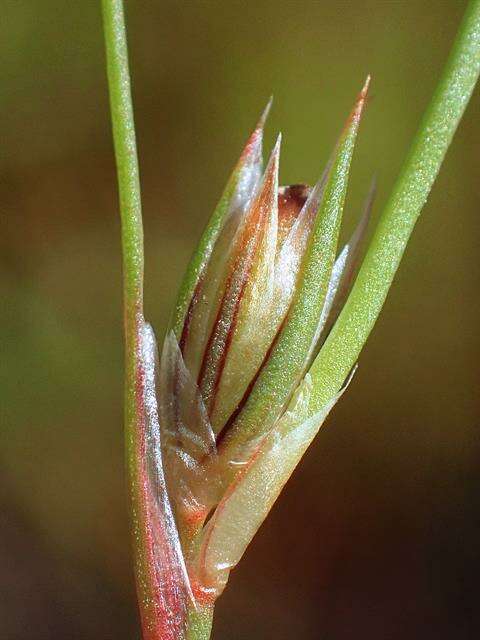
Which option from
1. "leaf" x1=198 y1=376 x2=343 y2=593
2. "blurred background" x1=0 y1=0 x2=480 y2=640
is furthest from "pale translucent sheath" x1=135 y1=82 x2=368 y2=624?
"blurred background" x1=0 y1=0 x2=480 y2=640

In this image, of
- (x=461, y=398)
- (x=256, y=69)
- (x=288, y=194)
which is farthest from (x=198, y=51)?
(x=288, y=194)

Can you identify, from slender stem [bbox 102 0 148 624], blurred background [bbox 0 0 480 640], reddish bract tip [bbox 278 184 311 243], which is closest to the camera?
slender stem [bbox 102 0 148 624]

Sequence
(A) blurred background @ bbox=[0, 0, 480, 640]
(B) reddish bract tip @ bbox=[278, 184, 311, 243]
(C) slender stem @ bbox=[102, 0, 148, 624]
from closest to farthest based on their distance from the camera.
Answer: (C) slender stem @ bbox=[102, 0, 148, 624]
(B) reddish bract tip @ bbox=[278, 184, 311, 243]
(A) blurred background @ bbox=[0, 0, 480, 640]

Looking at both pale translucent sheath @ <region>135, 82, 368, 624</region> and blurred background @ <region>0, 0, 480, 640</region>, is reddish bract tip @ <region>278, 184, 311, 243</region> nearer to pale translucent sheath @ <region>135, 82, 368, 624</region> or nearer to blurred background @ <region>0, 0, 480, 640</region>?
pale translucent sheath @ <region>135, 82, 368, 624</region>

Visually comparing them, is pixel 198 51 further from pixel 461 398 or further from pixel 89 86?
pixel 461 398

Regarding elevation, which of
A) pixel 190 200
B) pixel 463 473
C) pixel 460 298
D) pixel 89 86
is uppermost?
pixel 89 86

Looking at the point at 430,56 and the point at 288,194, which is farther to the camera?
the point at 430,56
